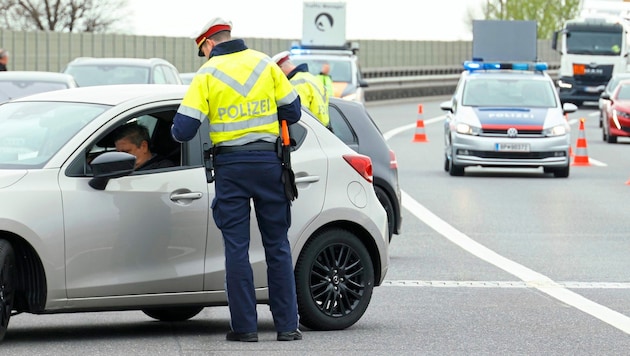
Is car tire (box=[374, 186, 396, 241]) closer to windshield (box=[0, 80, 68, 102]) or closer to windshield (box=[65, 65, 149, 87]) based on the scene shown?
windshield (box=[0, 80, 68, 102])

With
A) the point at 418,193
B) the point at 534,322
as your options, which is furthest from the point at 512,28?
the point at 534,322

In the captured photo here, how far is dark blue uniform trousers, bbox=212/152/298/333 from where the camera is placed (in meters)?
8.42

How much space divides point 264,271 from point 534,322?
5.80 ft

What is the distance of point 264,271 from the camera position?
8.90 metres

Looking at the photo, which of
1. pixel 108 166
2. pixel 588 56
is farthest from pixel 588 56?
pixel 108 166

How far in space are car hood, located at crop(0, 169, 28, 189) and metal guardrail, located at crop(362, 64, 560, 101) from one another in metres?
48.1

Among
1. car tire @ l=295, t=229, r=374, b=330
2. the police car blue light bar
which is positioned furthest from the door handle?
the police car blue light bar

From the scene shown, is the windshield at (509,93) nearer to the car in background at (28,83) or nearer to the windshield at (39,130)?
the car in background at (28,83)

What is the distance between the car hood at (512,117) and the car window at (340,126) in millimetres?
11877

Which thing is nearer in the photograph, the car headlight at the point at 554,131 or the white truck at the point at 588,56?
the car headlight at the point at 554,131

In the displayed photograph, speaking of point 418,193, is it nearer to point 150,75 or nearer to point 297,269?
point 150,75

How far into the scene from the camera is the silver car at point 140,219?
8.30 metres

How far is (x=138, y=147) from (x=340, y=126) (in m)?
4.75

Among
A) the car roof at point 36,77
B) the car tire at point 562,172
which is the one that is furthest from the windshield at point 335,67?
the car roof at point 36,77
